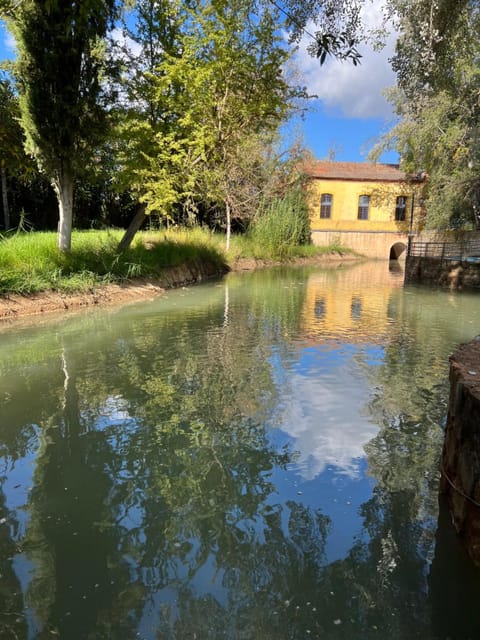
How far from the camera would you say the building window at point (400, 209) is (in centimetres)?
3575

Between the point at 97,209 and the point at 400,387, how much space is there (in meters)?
20.9

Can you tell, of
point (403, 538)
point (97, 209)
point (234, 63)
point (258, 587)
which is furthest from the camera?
point (97, 209)

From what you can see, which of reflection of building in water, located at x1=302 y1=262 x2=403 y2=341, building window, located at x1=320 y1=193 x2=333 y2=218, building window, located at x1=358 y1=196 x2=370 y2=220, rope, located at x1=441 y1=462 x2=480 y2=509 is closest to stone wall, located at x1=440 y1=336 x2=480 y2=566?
rope, located at x1=441 y1=462 x2=480 y2=509

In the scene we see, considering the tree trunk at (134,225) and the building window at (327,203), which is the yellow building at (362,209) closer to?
the building window at (327,203)

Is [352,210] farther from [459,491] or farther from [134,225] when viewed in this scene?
[459,491]

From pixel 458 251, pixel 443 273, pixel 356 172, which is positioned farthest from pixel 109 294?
pixel 356 172

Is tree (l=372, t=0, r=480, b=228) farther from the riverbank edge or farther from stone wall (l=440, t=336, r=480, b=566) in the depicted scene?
the riverbank edge

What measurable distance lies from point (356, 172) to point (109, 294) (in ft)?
96.2

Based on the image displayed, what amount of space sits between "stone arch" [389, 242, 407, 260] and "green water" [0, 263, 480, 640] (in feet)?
103

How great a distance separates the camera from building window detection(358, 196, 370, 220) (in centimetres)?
3606

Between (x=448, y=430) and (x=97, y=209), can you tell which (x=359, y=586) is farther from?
(x=97, y=209)

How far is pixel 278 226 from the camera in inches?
1027

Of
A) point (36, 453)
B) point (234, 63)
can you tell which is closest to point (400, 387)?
point (36, 453)

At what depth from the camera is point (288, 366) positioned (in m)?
6.37
